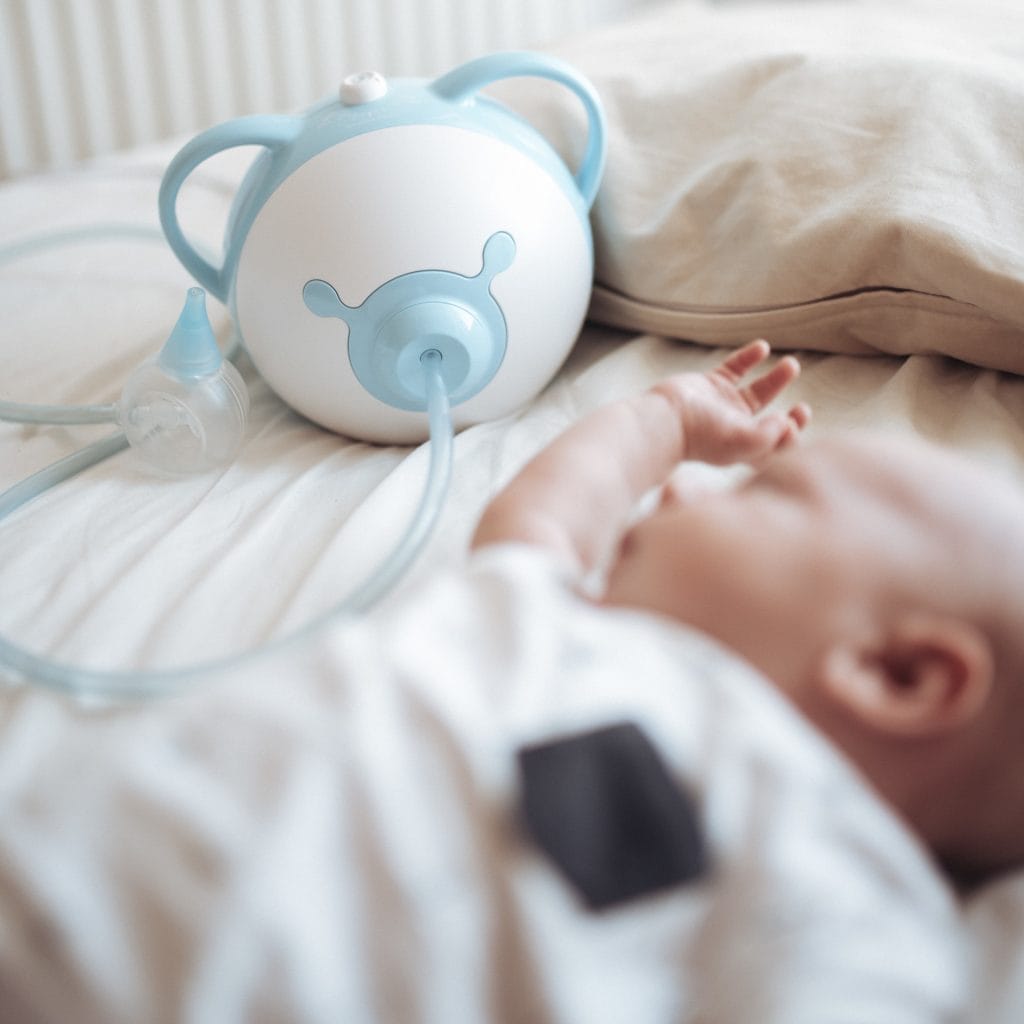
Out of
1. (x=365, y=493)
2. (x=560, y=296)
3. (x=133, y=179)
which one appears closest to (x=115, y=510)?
(x=365, y=493)

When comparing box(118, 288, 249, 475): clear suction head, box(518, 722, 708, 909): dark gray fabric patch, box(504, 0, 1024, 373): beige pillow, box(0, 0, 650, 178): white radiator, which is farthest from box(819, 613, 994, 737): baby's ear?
box(0, 0, 650, 178): white radiator

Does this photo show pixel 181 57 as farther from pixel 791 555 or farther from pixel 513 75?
pixel 791 555

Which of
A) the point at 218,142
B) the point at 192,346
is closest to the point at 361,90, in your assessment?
the point at 218,142

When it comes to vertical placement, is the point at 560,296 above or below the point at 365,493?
above

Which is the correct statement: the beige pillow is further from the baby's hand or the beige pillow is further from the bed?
the baby's hand

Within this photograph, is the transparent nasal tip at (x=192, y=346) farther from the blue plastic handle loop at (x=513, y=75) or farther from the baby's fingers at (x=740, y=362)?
the baby's fingers at (x=740, y=362)

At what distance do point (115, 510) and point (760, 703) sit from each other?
1.54ft

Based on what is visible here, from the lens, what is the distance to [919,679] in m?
0.49

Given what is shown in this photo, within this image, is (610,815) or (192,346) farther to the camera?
(192,346)

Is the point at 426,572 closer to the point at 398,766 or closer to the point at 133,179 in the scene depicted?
the point at 398,766

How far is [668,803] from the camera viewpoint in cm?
42

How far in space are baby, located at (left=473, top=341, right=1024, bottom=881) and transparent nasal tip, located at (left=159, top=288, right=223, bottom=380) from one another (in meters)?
0.29

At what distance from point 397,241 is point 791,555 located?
0.34 m

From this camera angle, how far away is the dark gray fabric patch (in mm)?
413
